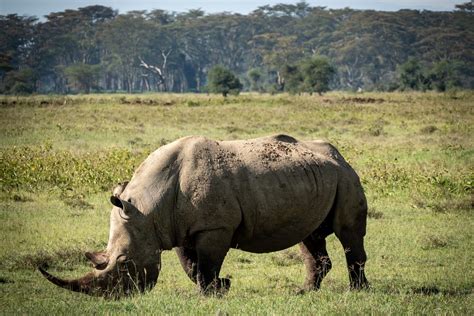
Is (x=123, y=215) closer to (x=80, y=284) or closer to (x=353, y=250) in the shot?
(x=80, y=284)

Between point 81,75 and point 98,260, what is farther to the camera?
point 81,75

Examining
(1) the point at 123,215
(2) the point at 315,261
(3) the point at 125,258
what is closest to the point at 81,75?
(2) the point at 315,261

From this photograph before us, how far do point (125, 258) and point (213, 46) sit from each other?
115m

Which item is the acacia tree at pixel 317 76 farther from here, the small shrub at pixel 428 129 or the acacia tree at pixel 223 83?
the small shrub at pixel 428 129

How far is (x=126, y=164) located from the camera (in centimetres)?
1980

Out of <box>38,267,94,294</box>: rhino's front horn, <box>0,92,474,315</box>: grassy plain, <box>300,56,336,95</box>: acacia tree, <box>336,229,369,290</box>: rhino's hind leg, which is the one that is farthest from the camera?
<box>300,56,336,95</box>: acacia tree

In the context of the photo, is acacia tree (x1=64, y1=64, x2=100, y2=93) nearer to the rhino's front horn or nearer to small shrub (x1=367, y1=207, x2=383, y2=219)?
small shrub (x1=367, y1=207, x2=383, y2=219)

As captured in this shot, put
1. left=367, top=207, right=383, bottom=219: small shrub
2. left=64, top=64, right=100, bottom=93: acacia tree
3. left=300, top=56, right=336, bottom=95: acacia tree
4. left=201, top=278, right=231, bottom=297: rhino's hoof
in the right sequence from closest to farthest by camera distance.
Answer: left=201, top=278, right=231, bottom=297: rhino's hoof
left=367, top=207, right=383, bottom=219: small shrub
left=300, top=56, right=336, bottom=95: acacia tree
left=64, top=64, right=100, bottom=93: acacia tree

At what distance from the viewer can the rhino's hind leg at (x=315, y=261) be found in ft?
31.6

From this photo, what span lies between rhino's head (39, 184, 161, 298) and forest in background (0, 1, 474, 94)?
87.2m

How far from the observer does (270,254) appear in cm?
1217

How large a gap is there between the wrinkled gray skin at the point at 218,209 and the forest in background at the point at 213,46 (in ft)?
281

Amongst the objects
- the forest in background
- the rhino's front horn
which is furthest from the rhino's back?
the forest in background

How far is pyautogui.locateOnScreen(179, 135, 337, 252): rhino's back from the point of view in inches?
330
